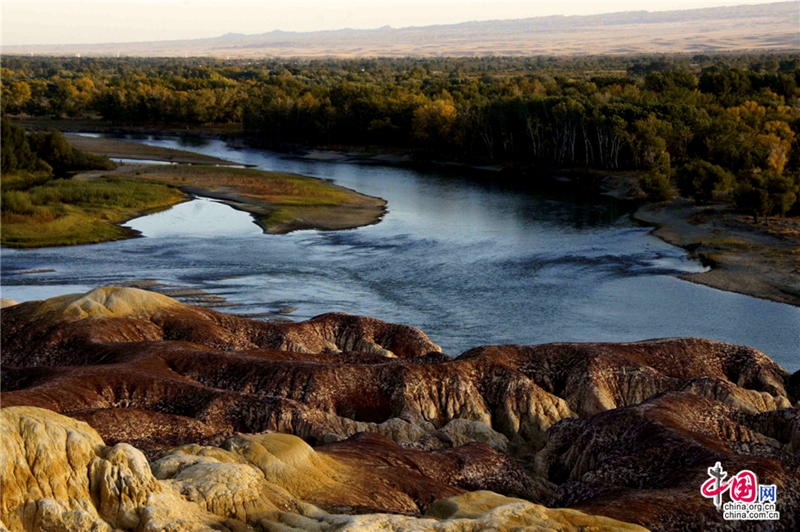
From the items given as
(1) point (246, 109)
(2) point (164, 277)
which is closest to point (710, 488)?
(2) point (164, 277)

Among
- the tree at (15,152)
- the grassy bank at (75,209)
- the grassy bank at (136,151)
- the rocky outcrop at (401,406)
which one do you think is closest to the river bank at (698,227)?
the grassy bank at (136,151)

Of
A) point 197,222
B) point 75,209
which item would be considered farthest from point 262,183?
point 75,209

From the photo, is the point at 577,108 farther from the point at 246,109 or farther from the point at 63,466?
the point at 63,466

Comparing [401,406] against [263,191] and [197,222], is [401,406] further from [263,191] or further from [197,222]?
[263,191]

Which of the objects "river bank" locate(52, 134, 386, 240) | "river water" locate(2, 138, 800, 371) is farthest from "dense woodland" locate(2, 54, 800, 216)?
"river bank" locate(52, 134, 386, 240)

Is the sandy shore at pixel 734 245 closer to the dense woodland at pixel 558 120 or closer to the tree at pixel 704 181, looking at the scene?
the tree at pixel 704 181

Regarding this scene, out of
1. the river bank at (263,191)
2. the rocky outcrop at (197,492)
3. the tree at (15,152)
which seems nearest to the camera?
the rocky outcrop at (197,492)

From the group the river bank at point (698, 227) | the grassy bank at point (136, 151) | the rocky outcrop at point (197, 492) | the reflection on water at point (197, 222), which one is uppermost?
the rocky outcrop at point (197, 492)
